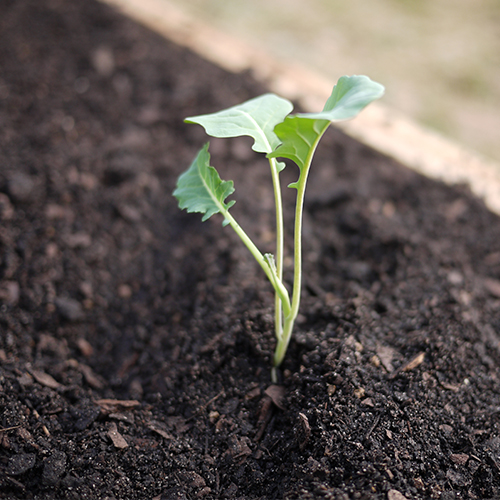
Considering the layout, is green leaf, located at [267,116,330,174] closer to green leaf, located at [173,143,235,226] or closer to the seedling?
the seedling

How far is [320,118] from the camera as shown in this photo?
0.71m

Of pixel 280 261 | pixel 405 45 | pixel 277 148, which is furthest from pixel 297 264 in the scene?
pixel 405 45

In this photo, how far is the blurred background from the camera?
2766 millimetres

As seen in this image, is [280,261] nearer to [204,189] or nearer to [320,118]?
[204,189]

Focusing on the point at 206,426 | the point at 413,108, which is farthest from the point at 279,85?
the point at 206,426

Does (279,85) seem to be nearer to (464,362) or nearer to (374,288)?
(374,288)

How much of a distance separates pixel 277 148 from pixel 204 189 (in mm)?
236

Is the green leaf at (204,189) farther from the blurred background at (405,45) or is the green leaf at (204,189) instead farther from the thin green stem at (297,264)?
the blurred background at (405,45)

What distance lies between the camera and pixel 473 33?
338 centimetres

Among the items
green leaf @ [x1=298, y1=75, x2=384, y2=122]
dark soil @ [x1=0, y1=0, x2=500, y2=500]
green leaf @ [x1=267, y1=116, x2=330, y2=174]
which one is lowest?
dark soil @ [x1=0, y1=0, x2=500, y2=500]

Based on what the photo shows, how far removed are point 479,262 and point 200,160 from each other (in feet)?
3.76

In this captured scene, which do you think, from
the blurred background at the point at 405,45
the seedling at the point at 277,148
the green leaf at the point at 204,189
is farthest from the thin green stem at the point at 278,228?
the blurred background at the point at 405,45

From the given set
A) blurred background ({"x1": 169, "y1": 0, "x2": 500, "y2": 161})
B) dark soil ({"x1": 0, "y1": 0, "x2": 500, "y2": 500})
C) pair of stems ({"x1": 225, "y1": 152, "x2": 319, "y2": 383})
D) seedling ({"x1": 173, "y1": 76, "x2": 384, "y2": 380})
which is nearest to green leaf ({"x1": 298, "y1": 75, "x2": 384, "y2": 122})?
seedling ({"x1": 173, "y1": 76, "x2": 384, "y2": 380})

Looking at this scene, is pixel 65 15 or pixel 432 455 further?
pixel 65 15
